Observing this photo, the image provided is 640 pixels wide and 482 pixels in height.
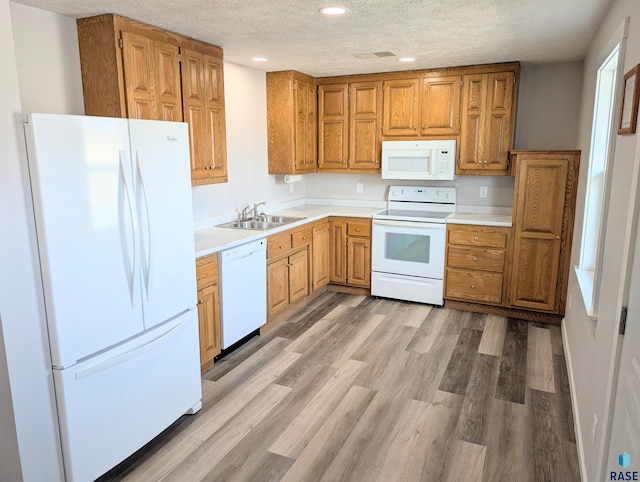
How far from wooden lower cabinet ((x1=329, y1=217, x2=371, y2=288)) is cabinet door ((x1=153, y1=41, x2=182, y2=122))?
2.25m

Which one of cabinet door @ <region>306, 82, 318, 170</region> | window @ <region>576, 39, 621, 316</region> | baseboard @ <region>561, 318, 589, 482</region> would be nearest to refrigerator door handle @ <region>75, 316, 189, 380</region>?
baseboard @ <region>561, 318, 589, 482</region>

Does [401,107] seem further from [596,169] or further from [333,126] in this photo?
[596,169]

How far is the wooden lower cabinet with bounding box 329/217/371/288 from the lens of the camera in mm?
4898

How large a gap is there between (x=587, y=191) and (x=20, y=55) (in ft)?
11.9

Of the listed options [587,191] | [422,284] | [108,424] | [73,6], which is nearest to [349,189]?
[422,284]

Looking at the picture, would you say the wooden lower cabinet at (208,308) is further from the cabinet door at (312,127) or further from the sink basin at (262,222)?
the cabinet door at (312,127)

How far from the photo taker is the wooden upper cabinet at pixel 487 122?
4312mm

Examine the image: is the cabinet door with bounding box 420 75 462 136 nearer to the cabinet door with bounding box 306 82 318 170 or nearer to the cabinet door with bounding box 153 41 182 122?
the cabinet door with bounding box 306 82 318 170

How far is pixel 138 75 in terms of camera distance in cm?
287

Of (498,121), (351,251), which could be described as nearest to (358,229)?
(351,251)

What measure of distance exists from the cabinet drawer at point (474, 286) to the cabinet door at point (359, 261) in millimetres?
852

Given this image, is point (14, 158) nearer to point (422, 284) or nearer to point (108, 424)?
point (108, 424)

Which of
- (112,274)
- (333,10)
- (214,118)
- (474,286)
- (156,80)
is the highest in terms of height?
(333,10)

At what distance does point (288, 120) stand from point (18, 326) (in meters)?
3.37
